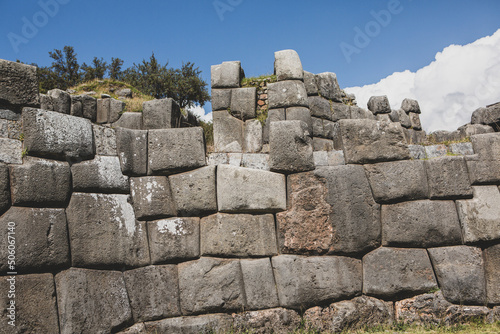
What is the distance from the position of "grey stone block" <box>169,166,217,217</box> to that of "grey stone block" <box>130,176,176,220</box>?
94 millimetres

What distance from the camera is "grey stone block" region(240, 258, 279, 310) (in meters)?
4.95

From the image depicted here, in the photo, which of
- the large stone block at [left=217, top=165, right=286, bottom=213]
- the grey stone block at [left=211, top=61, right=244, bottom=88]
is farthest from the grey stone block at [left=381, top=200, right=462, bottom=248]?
the grey stone block at [left=211, top=61, right=244, bottom=88]

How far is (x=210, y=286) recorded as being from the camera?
488cm

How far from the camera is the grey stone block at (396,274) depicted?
202 inches

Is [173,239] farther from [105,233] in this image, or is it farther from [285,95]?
[285,95]

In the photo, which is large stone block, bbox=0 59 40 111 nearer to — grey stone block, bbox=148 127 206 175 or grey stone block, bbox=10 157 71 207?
grey stone block, bbox=10 157 71 207

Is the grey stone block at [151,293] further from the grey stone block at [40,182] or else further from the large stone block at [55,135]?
the large stone block at [55,135]

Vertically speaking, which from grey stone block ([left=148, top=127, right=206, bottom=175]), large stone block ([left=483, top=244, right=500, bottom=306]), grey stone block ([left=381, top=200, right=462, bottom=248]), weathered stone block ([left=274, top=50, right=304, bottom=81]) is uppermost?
weathered stone block ([left=274, top=50, right=304, bottom=81])

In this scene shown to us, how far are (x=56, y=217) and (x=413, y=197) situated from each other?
450 centimetres

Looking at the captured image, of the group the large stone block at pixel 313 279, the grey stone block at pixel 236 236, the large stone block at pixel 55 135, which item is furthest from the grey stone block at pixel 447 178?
the large stone block at pixel 55 135

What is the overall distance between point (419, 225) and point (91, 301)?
4.24m

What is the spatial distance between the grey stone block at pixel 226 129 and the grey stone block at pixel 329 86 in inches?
114

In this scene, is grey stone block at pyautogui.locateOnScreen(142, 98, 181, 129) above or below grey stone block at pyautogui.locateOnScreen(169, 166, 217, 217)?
above

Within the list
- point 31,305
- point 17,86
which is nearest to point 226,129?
point 17,86
